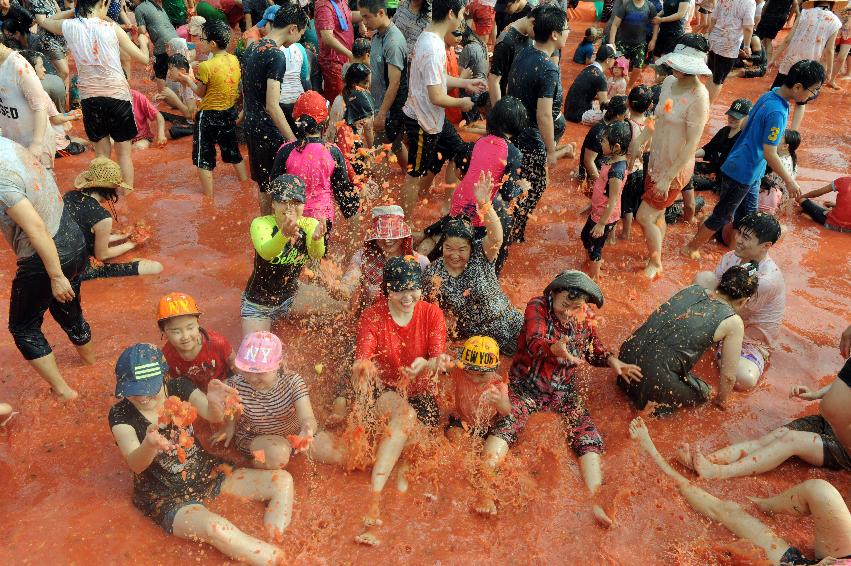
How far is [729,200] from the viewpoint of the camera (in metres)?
5.96

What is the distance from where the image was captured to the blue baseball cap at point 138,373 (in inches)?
128

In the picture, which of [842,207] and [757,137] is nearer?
[757,137]

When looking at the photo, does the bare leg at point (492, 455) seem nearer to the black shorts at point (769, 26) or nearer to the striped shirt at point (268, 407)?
the striped shirt at point (268, 407)

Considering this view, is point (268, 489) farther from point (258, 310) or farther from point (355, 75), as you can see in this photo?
point (355, 75)

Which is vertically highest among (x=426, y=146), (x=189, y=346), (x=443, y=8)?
(x=443, y=8)

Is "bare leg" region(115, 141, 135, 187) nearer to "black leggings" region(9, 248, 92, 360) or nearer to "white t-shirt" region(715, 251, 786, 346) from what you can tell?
"black leggings" region(9, 248, 92, 360)

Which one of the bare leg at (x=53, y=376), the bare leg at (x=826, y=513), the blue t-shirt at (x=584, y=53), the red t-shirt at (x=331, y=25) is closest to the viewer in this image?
the bare leg at (x=826, y=513)

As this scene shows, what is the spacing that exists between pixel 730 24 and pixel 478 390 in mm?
8253

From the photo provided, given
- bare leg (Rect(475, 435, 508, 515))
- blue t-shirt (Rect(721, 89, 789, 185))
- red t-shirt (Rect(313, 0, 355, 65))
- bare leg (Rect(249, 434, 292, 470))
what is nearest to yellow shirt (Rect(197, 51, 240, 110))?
red t-shirt (Rect(313, 0, 355, 65))

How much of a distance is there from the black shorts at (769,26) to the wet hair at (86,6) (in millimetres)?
12211

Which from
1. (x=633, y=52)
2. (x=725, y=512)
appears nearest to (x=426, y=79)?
(x=725, y=512)

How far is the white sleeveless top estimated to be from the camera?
5.98 m

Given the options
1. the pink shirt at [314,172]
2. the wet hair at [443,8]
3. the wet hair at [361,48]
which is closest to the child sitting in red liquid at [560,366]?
the pink shirt at [314,172]

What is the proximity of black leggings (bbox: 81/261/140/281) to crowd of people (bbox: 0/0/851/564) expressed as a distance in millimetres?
25
